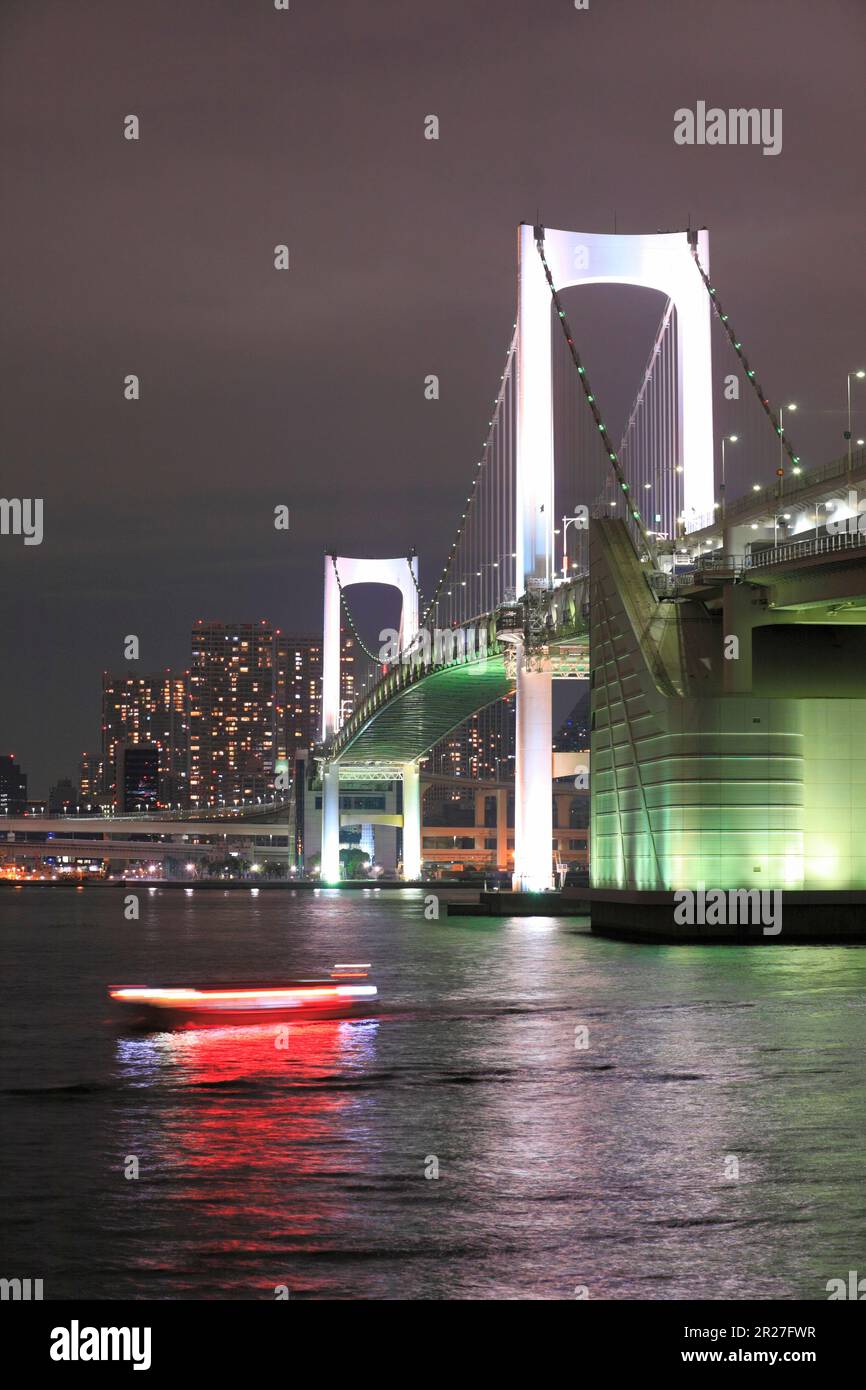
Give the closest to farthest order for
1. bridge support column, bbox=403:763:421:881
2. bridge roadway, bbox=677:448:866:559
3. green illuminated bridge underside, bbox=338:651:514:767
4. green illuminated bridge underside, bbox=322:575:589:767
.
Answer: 1. bridge roadway, bbox=677:448:866:559
2. green illuminated bridge underside, bbox=322:575:589:767
3. green illuminated bridge underside, bbox=338:651:514:767
4. bridge support column, bbox=403:763:421:881

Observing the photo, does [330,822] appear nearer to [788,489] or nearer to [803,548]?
[788,489]

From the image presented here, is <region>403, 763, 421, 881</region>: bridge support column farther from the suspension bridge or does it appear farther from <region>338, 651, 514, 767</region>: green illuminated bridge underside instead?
the suspension bridge

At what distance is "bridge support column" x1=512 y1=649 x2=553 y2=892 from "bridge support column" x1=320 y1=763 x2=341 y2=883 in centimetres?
4322

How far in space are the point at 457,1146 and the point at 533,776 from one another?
3751 cm

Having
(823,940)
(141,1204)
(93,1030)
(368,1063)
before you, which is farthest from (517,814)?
(141,1204)

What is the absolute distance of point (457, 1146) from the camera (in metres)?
Answer: 14.6

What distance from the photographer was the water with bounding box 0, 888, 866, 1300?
10.2 metres

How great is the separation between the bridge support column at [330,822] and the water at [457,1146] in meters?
68.7

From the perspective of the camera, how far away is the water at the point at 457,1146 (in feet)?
33.3

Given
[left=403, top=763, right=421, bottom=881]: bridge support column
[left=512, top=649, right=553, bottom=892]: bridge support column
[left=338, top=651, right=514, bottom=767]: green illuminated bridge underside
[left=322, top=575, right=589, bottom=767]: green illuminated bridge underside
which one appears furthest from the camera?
[left=403, top=763, right=421, bottom=881]: bridge support column

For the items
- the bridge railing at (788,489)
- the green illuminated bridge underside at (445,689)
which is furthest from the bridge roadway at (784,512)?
the green illuminated bridge underside at (445,689)

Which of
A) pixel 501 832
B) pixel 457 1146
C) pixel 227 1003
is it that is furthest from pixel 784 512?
pixel 501 832

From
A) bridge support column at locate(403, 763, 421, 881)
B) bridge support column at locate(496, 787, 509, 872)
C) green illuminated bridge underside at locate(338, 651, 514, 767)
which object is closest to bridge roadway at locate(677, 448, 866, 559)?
green illuminated bridge underside at locate(338, 651, 514, 767)
